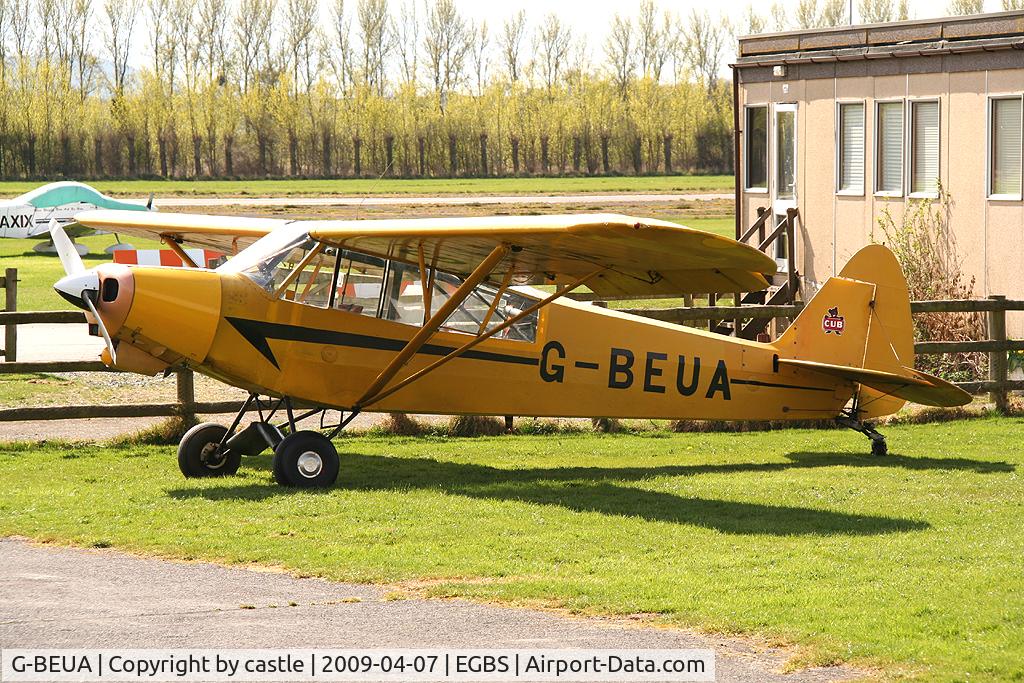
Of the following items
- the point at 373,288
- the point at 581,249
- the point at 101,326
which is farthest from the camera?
the point at 373,288

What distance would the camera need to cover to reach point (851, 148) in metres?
25.1

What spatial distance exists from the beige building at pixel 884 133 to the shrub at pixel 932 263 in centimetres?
21

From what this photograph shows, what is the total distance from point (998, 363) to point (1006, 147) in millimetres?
6099

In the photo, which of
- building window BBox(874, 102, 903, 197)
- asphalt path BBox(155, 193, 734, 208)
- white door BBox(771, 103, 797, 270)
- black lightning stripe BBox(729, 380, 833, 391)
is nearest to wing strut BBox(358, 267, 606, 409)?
black lightning stripe BBox(729, 380, 833, 391)

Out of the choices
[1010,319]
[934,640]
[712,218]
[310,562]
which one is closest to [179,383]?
[310,562]

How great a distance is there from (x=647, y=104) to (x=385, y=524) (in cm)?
10528

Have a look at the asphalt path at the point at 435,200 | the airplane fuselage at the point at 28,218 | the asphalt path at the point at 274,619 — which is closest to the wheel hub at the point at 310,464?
the asphalt path at the point at 274,619

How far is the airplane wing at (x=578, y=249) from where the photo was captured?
10.4 m

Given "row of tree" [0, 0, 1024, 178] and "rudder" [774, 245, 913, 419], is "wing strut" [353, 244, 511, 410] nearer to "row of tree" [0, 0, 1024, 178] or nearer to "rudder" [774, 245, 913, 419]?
"rudder" [774, 245, 913, 419]

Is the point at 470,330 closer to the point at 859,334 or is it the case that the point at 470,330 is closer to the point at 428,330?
the point at 428,330

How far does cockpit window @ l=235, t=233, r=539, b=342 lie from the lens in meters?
12.0

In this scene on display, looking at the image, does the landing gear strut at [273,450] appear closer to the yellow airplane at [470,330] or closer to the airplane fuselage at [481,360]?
the yellow airplane at [470,330]

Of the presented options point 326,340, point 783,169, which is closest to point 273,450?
point 326,340

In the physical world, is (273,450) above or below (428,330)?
below
